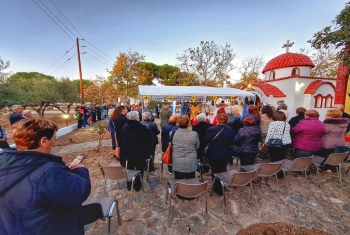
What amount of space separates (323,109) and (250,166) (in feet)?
56.7

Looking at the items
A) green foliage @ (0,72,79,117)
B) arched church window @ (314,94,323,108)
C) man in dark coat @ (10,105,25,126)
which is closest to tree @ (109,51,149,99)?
green foliage @ (0,72,79,117)

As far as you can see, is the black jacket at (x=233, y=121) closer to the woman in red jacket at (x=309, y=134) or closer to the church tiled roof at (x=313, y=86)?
the woman in red jacket at (x=309, y=134)

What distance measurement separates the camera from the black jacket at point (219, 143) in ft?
9.87

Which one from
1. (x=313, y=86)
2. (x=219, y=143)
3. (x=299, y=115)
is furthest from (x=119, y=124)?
(x=313, y=86)

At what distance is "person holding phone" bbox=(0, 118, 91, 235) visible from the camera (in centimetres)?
101

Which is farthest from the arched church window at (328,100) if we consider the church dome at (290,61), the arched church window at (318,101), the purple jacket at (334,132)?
the purple jacket at (334,132)

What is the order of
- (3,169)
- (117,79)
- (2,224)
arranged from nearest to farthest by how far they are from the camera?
(3,169) < (2,224) < (117,79)

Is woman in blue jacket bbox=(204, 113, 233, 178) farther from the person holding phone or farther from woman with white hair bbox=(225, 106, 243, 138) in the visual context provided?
the person holding phone

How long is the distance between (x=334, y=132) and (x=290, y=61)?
16.0 metres

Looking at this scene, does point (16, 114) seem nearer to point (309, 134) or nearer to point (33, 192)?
point (33, 192)

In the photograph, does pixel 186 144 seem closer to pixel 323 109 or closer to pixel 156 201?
pixel 156 201

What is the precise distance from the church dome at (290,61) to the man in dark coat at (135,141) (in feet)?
61.1

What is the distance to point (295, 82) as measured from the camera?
1449 centimetres

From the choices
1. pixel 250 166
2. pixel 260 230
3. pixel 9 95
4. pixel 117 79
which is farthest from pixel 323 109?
pixel 9 95
